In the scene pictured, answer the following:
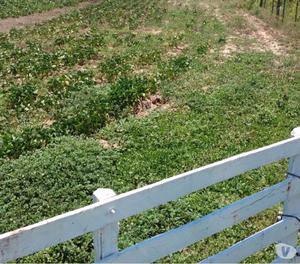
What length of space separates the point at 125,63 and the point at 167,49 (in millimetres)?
2861

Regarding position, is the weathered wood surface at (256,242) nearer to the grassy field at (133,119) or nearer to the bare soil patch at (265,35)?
the grassy field at (133,119)

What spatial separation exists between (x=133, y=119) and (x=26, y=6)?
60.7 feet

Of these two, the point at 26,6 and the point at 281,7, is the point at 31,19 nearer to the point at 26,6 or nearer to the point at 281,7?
the point at 26,6

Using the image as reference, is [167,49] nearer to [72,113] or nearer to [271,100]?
[271,100]

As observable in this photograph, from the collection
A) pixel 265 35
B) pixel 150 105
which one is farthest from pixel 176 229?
pixel 265 35

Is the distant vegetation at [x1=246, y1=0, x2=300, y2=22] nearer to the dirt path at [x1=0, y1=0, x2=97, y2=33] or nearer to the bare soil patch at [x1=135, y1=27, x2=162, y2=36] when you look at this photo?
the bare soil patch at [x1=135, y1=27, x2=162, y2=36]

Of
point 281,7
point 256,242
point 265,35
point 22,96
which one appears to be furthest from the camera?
point 281,7

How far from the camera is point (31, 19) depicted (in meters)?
23.8

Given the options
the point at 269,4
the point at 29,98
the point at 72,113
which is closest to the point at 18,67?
the point at 29,98

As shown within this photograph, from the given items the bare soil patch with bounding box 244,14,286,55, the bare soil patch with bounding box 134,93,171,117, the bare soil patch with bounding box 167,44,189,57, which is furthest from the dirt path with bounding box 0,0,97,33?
the bare soil patch with bounding box 134,93,171,117

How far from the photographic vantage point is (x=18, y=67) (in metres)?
14.6

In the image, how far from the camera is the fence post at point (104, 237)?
10.3 ft

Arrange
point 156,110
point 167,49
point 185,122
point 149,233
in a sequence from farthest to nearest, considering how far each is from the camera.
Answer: point 167,49
point 156,110
point 185,122
point 149,233

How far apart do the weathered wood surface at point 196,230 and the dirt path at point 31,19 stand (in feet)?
62.7
